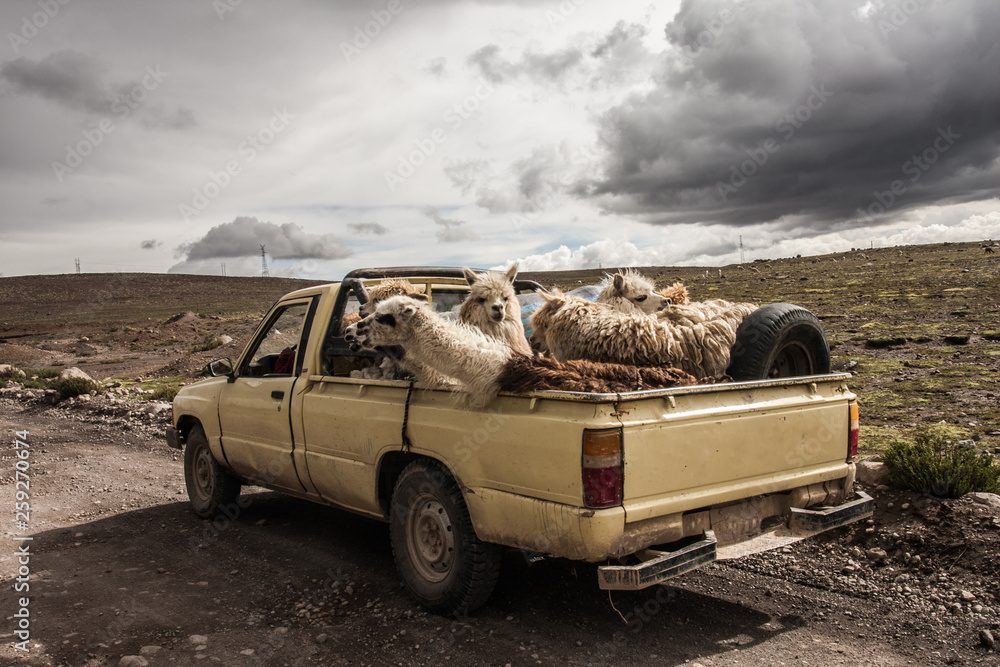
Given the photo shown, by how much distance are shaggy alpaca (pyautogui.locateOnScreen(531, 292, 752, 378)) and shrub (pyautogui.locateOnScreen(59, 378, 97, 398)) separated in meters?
14.9

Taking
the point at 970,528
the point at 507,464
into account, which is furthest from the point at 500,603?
the point at 970,528

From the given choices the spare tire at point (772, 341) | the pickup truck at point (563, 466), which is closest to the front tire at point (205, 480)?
the pickup truck at point (563, 466)

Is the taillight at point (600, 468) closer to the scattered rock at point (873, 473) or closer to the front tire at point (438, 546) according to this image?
the front tire at point (438, 546)

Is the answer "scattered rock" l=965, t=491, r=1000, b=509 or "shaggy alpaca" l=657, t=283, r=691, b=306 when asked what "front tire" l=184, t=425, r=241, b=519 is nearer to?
"shaggy alpaca" l=657, t=283, r=691, b=306

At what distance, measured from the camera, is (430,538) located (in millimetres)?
4617

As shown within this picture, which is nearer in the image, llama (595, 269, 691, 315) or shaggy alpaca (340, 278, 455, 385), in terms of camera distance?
shaggy alpaca (340, 278, 455, 385)

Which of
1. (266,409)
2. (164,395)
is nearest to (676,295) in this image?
(266,409)

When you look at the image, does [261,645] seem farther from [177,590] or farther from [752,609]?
[752,609]

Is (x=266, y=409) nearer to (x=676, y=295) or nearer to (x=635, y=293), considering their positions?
(x=635, y=293)

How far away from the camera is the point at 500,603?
15.3 ft

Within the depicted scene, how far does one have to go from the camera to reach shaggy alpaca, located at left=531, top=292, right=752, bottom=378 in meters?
5.03

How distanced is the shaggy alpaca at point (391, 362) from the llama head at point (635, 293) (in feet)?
6.15

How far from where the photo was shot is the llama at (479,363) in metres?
3.94

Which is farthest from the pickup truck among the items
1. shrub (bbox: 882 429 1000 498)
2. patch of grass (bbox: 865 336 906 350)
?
patch of grass (bbox: 865 336 906 350)
